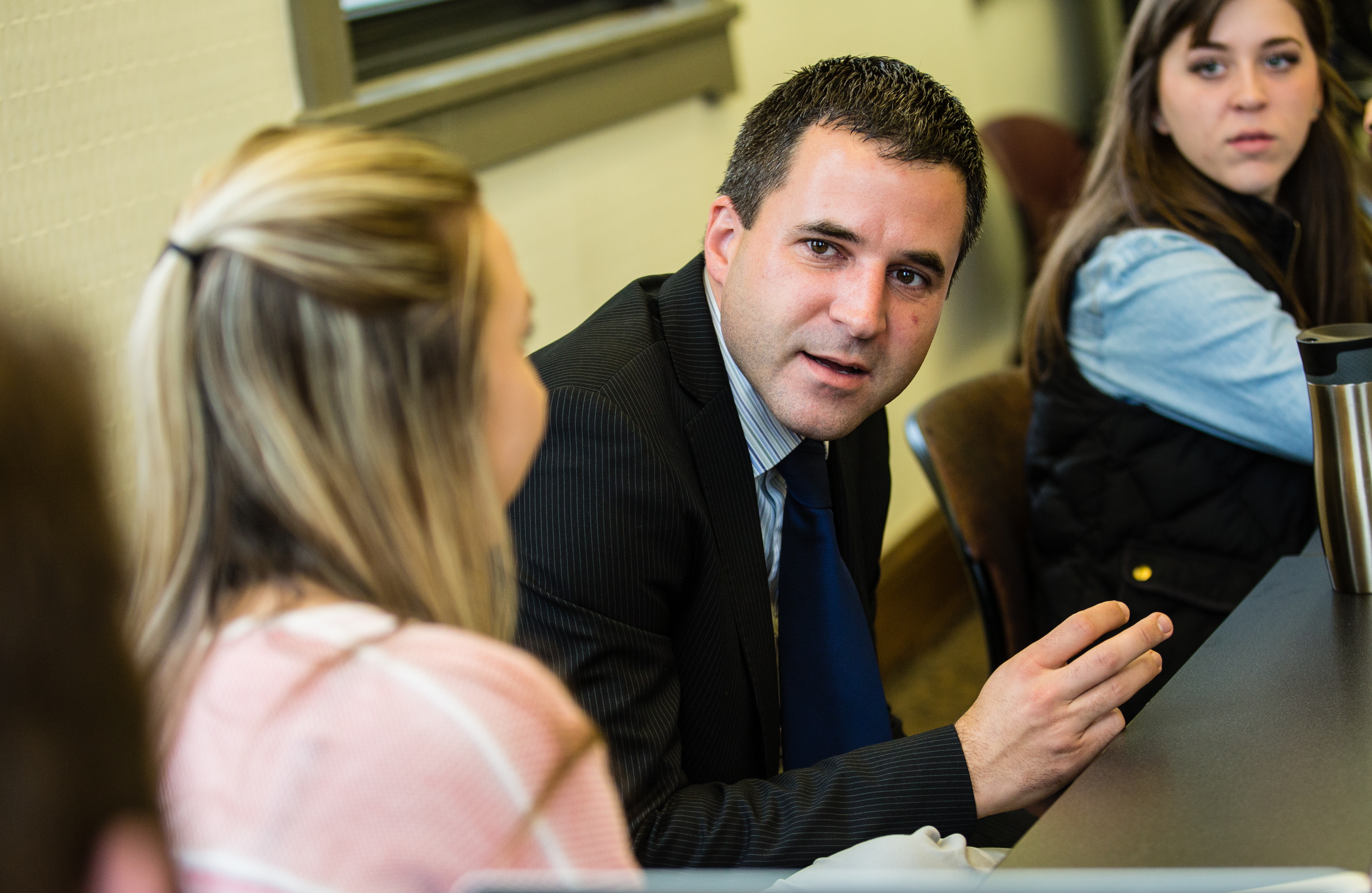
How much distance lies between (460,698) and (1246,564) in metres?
1.37

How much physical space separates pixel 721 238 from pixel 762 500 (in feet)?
0.95

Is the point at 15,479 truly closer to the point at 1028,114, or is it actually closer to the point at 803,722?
the point at 803,722

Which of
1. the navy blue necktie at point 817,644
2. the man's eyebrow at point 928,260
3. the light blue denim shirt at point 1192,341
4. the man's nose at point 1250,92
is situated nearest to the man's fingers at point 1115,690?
the navy blue necktie at point 817,644

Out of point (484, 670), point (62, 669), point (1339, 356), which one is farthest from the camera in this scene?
point (1339, 356)

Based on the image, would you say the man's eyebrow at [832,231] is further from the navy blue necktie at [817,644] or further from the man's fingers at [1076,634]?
the man's fingers at [1076,634]

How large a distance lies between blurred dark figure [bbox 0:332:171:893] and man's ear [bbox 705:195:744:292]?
2.88 feet

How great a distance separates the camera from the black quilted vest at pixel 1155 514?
1688 mm

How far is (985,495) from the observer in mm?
1693

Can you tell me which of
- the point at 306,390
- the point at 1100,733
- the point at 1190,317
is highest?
the point at 306,390

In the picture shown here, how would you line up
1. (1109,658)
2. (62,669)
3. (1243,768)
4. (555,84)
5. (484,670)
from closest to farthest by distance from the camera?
(62,669)
(484,670)
(1243,768)
(1109,658)
(555,84)

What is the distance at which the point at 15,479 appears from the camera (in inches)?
20.7

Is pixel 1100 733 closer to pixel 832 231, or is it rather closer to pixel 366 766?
pixel 832 231

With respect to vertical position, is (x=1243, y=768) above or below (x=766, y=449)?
below

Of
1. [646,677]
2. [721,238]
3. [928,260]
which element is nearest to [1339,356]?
[928,260]
